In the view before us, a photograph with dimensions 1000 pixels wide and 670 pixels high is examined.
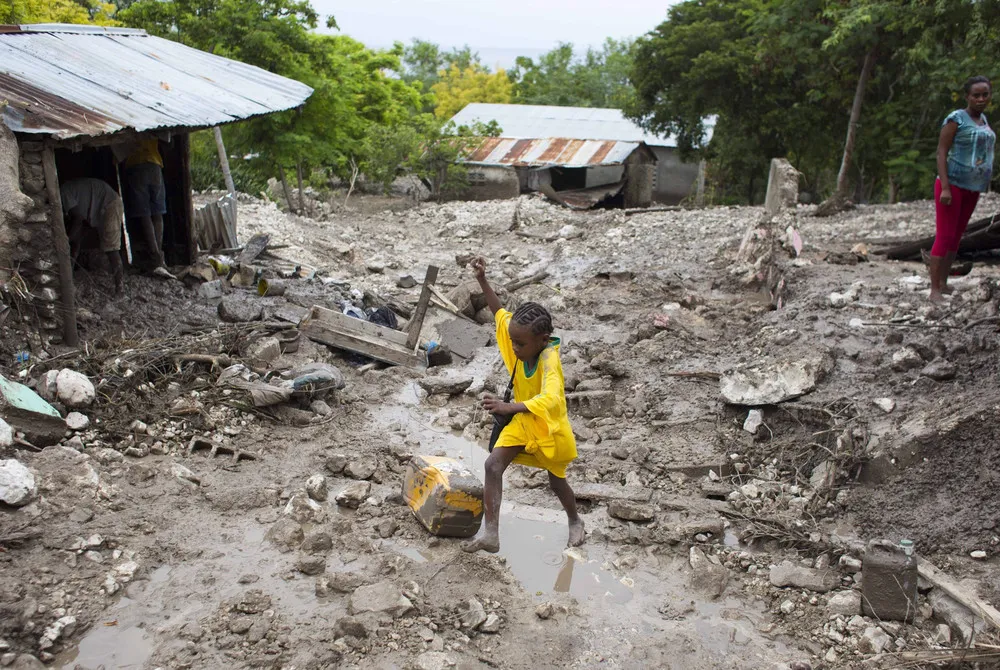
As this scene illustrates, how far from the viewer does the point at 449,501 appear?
14.1 feet

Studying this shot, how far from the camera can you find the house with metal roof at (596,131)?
79.6ft

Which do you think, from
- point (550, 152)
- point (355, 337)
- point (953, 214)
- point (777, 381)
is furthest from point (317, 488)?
point (550, 152)

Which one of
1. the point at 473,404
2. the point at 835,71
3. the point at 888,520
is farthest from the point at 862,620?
the point at 835,71

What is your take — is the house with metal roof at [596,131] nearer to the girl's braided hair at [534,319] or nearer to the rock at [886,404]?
the rock at [886,404]

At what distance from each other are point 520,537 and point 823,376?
97.3 inches

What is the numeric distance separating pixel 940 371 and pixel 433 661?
3.69 m

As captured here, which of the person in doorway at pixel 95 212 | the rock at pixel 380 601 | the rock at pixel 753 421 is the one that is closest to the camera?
the rock at pixel 380 601

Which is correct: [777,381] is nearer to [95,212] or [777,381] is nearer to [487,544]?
[487,544]

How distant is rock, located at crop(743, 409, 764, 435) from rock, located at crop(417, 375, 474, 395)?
236cm

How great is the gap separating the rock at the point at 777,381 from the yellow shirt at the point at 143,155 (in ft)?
19.7

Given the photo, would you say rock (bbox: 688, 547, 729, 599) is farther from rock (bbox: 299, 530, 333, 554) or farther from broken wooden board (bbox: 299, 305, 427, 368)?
broken wooden board (bbox: 299, 305, 427, 368)

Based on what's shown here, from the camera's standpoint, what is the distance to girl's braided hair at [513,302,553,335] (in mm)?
3906

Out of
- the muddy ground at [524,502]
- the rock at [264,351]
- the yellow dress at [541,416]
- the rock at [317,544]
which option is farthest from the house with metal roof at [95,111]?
the yellow dress at [541,416]


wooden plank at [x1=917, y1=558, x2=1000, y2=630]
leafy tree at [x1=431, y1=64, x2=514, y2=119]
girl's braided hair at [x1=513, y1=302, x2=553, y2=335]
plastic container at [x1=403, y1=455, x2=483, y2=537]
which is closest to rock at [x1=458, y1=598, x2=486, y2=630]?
plastic container at [x1=403, y1=455, x2=483, y2=537]
